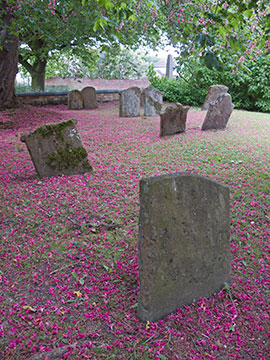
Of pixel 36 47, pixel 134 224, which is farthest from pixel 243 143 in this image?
pixel 36 47

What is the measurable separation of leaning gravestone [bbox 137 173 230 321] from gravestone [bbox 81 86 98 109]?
13.3 m

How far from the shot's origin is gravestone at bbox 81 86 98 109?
14977 mm

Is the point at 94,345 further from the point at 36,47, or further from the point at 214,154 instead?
the point at 36,47

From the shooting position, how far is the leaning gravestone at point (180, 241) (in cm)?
230

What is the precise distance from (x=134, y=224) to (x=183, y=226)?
1486 millimetres

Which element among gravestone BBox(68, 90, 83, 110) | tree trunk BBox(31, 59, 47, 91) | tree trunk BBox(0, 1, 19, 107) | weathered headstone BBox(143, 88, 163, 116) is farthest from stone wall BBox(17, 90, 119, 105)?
weathered headstone BBox(143, 88, 163, 116)

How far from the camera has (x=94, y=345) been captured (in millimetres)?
2176

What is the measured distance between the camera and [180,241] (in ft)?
8.05

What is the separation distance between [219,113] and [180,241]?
7.42m

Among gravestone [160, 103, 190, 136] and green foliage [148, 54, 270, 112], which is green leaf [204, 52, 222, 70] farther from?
green foliage [148, 54, 270, 112]

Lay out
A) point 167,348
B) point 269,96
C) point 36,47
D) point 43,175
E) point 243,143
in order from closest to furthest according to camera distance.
Answer: 1. point 167,348
2. point 43,175
3. point 243,143
4. point 269,96
5. point 36,47

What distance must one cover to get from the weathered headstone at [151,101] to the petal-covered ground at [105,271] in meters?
6.61

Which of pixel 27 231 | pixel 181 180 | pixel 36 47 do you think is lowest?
pixel 27 231

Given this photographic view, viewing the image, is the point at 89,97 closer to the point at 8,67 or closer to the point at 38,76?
the point at 8,67
